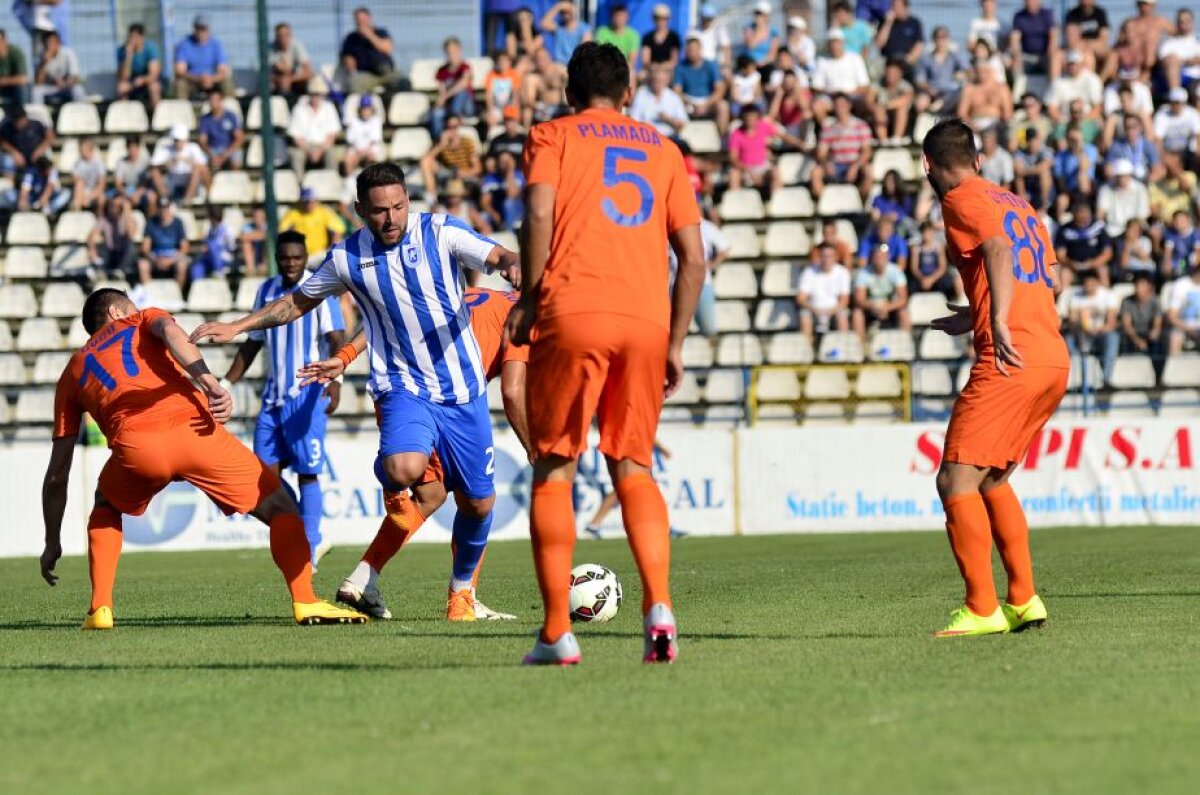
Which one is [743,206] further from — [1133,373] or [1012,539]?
[1012,539]

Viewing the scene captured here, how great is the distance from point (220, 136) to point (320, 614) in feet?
57.6

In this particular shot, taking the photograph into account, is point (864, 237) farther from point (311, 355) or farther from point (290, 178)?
point (311, 355)

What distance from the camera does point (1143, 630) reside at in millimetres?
7949

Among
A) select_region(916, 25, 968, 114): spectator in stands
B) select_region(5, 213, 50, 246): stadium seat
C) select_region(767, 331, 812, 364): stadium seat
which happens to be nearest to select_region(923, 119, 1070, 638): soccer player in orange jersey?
select_region(767, 331, 812, 364): stadium seat

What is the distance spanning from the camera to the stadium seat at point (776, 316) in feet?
72.3

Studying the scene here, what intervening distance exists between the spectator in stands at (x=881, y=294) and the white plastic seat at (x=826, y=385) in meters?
0.95

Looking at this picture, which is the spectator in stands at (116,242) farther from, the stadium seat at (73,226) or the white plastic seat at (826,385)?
the white plastic seat at (826,385)

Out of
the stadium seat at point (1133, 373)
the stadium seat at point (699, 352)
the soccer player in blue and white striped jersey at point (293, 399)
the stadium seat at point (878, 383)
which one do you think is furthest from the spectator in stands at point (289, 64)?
the soccer player in blue and white striped jersey at point (293, 399)

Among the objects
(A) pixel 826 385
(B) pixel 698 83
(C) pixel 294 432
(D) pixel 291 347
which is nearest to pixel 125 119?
(B) pixel 698 83

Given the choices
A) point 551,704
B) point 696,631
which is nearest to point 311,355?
point 696,631

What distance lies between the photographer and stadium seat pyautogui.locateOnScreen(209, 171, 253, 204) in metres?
25.1

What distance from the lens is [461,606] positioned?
949 centimetres

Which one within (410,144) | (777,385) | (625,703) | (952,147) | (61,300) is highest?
(952,147)

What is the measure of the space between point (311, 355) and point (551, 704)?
8.29 m
